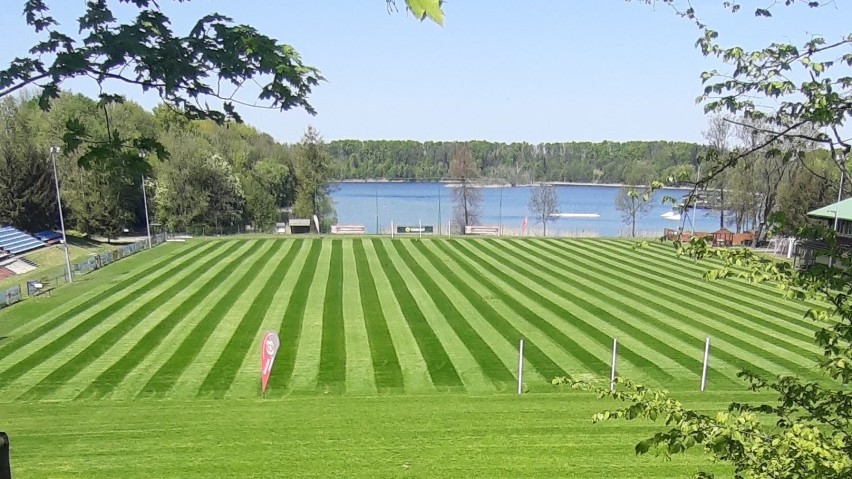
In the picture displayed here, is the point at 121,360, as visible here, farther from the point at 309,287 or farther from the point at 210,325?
the point at 309,287

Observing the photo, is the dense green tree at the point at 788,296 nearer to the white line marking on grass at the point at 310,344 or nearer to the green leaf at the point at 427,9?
the green leaf at the point at 427,9

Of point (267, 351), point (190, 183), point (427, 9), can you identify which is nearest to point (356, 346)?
point (267, 351)

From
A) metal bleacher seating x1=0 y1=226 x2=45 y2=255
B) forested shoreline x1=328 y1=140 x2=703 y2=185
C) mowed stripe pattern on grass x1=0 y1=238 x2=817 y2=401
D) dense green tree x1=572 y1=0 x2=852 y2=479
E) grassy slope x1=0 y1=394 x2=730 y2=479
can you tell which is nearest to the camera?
dense green tree x1=572 y1=0 x2=852 y2=479

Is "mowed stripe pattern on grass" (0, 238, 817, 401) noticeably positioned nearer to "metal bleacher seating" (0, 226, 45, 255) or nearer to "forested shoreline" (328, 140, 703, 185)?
"metal bleacher seating" (0, 226, 45, 255)

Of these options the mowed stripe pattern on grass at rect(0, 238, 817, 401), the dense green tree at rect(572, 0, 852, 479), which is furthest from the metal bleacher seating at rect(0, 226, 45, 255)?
the dense green tree at rect(572, 0, 852, 479)

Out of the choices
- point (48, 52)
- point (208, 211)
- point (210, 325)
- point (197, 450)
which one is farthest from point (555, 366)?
point (208, 211)

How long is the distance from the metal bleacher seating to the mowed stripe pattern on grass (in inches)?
430

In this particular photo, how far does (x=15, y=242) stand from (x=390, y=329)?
31020 mm

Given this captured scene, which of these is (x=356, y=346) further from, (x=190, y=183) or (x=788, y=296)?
(x=190, y=183)

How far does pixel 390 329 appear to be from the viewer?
1825cm

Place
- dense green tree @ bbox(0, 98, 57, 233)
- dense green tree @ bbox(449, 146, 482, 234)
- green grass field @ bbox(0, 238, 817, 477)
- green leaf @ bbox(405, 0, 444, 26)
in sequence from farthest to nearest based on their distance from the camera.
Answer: dense green tree @ bbox(449, 146, 482, 234) < dense green tree @ bbox(0, 98, 57, 233) < green grass field @ bbox(0, 238, 817, 477) < green leaf @ bbox(405, 0, 444, 26)

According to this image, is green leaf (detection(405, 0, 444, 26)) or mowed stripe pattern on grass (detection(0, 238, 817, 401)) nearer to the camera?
green leaf (detection(405, 0, 444, 26))

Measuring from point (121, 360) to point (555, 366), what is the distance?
1153cm

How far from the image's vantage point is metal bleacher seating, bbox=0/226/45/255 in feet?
114
